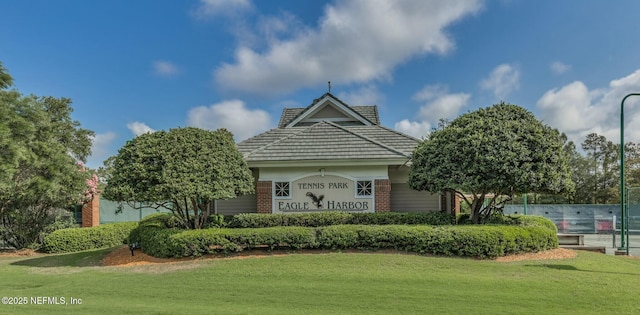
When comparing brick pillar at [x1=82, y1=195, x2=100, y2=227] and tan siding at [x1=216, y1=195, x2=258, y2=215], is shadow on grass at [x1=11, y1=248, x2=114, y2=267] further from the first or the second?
tan siding at [x1=216, y1=195, x2=258, y2=215]

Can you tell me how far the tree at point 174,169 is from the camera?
10273 millimetres

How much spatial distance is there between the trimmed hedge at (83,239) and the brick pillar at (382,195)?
993 centimetres

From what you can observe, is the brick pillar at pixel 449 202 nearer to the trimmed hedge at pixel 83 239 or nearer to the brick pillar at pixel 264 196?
the brick pillar at pixel 264 196

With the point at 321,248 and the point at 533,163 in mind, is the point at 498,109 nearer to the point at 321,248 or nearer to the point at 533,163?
the point at 533,163

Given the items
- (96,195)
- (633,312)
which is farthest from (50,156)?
(633,312)

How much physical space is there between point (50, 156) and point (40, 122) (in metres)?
1.36

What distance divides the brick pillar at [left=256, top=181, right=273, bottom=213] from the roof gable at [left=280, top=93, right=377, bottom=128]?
19.5ft

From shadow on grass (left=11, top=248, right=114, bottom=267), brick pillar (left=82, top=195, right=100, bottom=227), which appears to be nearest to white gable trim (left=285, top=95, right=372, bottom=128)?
brick pillar (left=82, top=195, right=100, bottom=227)

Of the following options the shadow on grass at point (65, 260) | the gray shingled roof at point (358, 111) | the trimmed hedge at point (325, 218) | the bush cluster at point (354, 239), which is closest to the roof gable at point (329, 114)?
the gray shingled roof at point (358, 111)

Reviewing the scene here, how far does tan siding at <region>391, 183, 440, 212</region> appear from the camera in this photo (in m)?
15.4

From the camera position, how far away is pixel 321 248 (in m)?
10.3

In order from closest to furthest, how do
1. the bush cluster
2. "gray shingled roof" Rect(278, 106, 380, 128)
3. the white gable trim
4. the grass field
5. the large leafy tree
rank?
the grass field, the bush cluster, the large leafy tree, the white gable trim, "gray shingled roof" Rect(278, 106, 380, 128)

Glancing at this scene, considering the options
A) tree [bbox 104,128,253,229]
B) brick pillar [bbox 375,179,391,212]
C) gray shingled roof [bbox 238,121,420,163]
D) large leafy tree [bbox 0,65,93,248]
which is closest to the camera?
tree [bbox 104,128,253,229]

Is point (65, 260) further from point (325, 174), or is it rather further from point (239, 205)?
point (325, 174)
